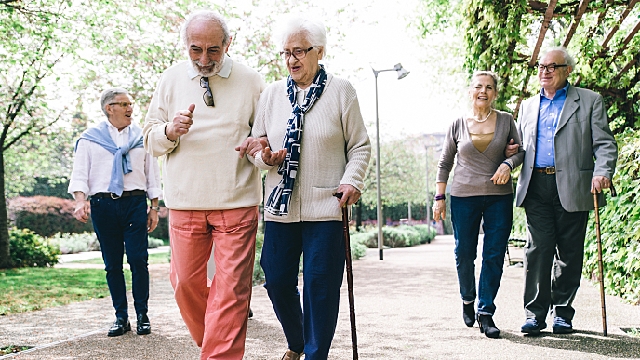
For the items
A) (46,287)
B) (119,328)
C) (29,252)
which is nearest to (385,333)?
(119,328)

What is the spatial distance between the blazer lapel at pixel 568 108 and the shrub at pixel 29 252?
13403mm

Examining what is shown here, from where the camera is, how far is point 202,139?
3.46m

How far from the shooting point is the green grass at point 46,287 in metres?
8.05

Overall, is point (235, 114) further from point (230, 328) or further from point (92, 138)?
point (92, 138)

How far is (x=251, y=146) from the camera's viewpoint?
3287 millimetres

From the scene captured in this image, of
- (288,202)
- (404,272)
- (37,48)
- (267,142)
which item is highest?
(37,48)

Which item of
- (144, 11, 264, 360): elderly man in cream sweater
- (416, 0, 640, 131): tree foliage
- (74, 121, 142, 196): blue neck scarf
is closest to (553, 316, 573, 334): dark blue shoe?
(144, 11, 264, 360): elderly man in cream sweater

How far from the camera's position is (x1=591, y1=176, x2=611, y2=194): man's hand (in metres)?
4.46

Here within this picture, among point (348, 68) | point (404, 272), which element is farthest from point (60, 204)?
point (404, 272)

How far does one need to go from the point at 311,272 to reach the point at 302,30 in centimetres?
118

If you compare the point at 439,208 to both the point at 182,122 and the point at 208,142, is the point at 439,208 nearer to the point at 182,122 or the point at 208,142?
the point at 208,142

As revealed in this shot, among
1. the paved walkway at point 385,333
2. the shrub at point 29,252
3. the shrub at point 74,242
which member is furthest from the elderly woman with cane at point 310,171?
the shrub at point 74,242

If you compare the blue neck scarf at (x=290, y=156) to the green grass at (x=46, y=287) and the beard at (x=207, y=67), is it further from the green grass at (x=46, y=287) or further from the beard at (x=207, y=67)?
the green grass at (x=46, y=287)

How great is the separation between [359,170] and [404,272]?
8.06m
